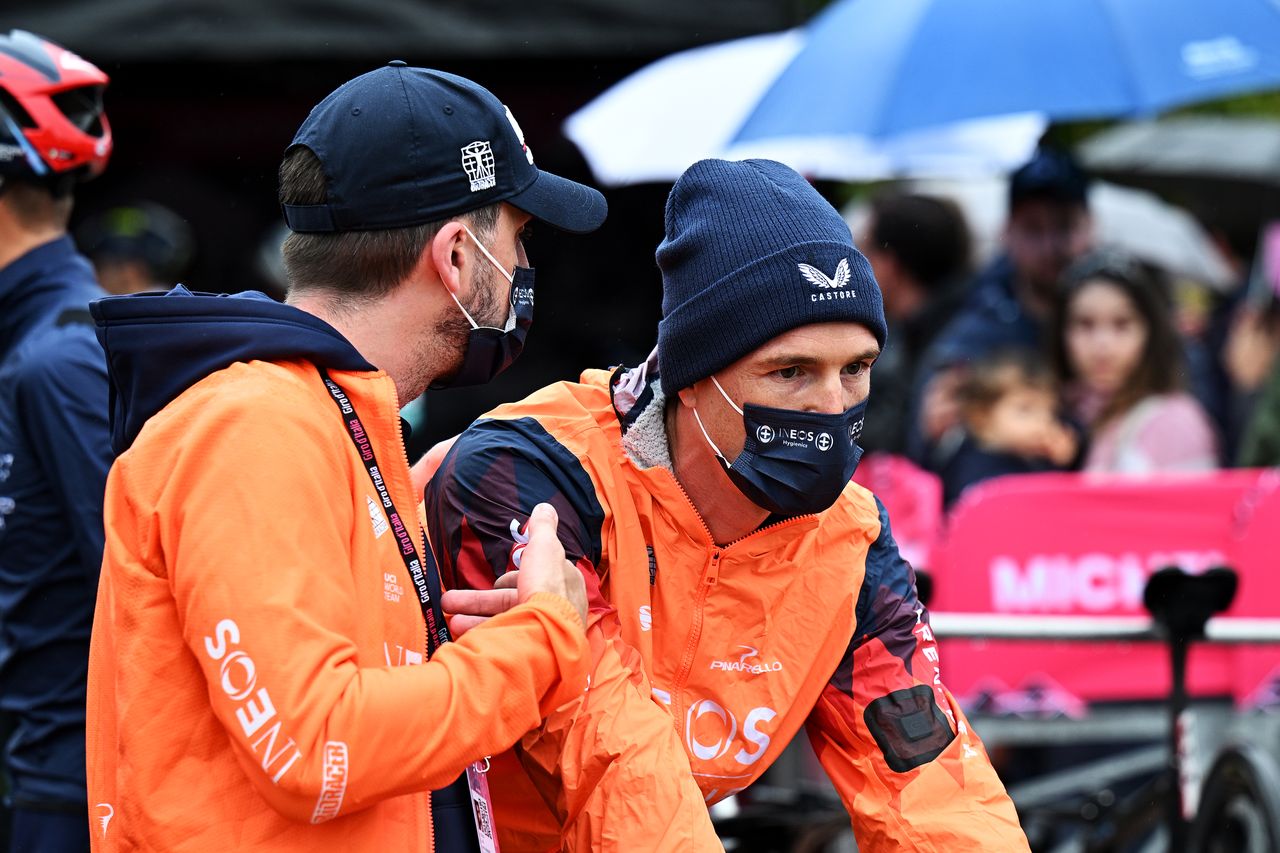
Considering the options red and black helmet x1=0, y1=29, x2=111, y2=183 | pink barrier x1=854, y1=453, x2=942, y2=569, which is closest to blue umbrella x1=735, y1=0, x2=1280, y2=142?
pink barrier x1=854, y1=453, x2=942, y2=569

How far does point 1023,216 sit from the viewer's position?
8.05 metres

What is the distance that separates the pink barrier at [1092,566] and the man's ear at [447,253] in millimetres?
4150

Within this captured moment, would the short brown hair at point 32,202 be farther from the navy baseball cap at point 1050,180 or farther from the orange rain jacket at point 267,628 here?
the navy baseball cap at point 1050,180

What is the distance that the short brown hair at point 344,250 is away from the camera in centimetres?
256

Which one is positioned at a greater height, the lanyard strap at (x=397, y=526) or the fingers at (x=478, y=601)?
the lanyard strap at (x=397, y=526)

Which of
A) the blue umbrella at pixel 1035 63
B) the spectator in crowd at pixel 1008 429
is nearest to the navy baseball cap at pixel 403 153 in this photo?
the blue umbrella at pixel 1035 63

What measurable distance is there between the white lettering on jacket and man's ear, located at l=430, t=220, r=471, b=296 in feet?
2.21

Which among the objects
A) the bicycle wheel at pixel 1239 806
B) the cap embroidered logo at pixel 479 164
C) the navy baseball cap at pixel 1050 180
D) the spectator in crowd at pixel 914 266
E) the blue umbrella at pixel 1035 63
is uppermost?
the cap embroidered logo at pixel 479 164

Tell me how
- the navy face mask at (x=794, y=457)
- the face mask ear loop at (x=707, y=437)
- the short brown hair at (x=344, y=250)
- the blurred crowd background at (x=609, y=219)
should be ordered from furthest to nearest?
1. the blurred crowd background at (x=609, y=219)
2. the face mask ear loop at (x=707, y=437)
3. the navy face mask at (x=794, y=457)
4. the short brown hair at (x=344, y=250)

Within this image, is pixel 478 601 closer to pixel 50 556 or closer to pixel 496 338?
pixel 496 338

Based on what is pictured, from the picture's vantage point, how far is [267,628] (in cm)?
216

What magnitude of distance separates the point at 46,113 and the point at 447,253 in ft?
6.23

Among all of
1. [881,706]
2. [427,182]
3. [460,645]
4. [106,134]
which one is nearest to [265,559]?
[460,645]

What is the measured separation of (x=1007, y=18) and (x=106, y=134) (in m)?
4.10
